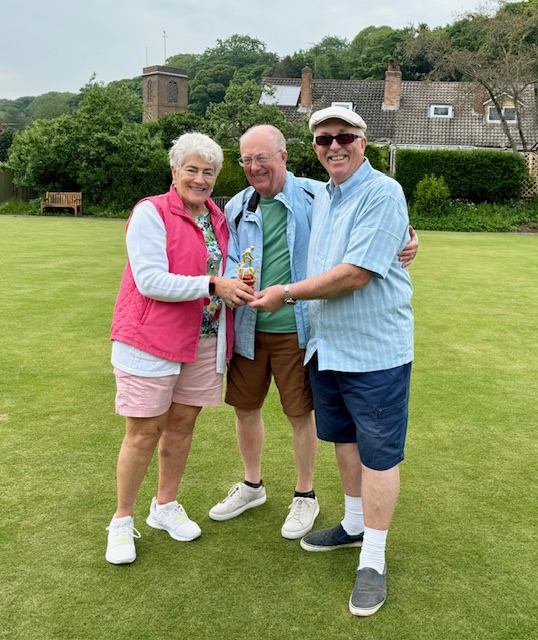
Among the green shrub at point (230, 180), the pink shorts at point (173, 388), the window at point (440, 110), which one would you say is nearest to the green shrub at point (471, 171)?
the green shrub at point (230, 180)

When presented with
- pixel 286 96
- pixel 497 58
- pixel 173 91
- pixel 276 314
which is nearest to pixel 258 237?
pixel 276 314

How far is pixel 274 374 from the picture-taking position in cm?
323

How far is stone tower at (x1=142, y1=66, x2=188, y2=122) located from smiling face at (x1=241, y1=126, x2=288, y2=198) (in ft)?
290

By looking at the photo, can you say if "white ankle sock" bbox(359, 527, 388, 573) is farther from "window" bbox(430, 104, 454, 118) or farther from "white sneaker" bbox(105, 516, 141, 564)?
"window" bbox(430, 104, 454, 118)

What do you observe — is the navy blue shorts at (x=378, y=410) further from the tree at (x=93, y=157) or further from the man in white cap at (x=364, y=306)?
the tree at (x=93, y=157)

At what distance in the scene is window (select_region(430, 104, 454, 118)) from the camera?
37438 millimetres

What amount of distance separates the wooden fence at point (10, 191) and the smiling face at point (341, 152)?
2531 centimetres

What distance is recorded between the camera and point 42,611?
2.53 m

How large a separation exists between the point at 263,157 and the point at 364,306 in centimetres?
87

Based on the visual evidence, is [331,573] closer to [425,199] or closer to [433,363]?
[433,363]

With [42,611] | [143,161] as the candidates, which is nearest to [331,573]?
[42,611]

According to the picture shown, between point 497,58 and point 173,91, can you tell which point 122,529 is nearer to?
point 497,58

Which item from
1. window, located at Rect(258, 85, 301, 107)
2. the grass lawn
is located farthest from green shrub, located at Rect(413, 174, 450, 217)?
window, located at Rect(258, 85, 301, 107)

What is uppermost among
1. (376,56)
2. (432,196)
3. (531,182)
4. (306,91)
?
(376,56)
